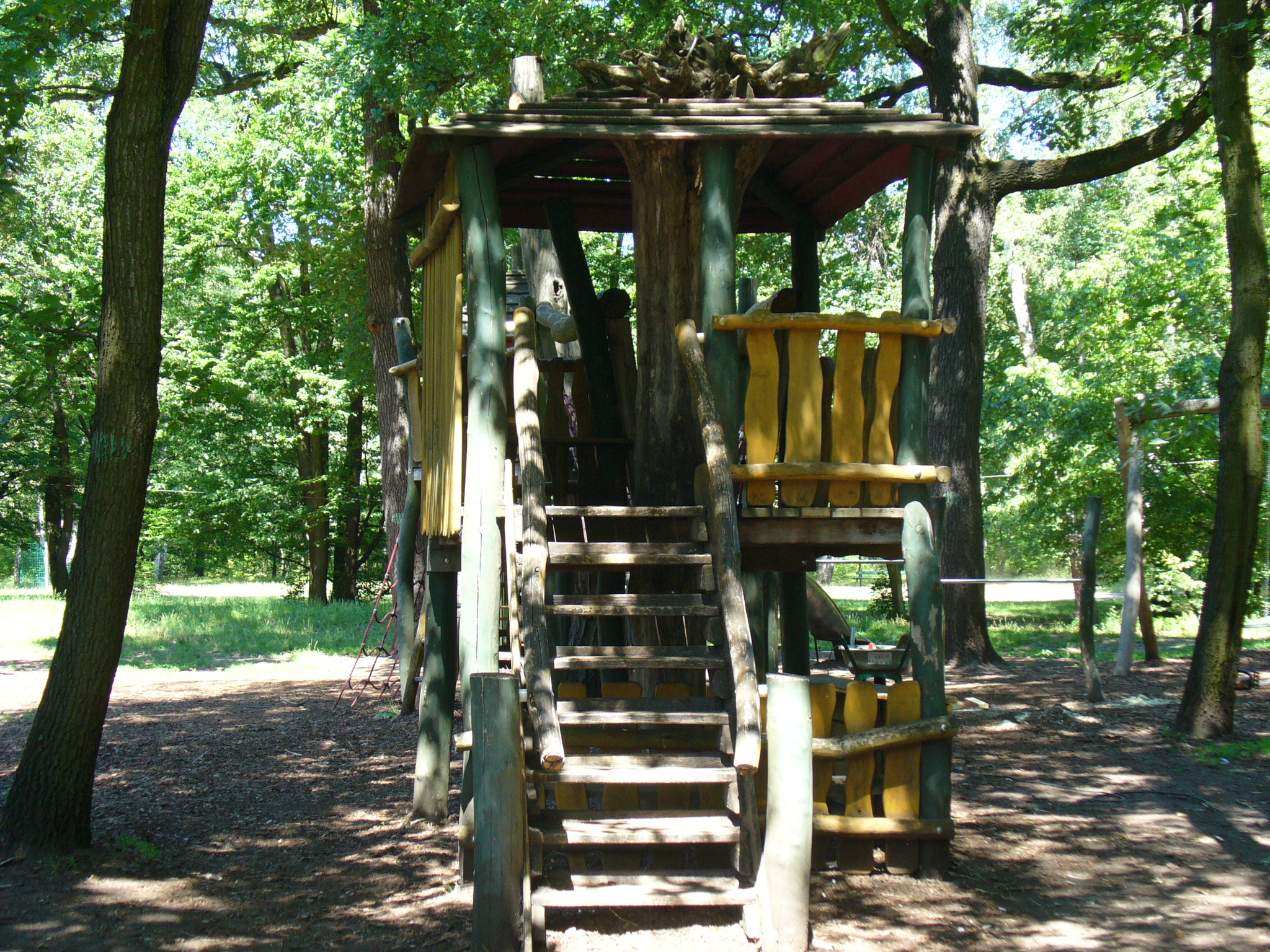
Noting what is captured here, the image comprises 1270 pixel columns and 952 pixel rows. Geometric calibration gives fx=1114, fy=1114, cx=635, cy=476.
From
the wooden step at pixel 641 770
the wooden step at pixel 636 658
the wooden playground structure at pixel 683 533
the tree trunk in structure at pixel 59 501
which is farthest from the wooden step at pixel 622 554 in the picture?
the tree trunk in structure at pixel 59 501

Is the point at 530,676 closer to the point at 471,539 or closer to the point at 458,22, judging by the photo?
the point at 471,539

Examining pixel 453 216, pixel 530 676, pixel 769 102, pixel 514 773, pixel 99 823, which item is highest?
pixel 769 102

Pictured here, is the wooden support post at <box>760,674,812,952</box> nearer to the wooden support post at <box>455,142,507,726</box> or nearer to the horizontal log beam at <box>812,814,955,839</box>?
the horizontal log beam at <box>812,814,955,839</box>

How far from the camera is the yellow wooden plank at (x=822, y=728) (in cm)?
589

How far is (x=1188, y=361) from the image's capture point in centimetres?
1591

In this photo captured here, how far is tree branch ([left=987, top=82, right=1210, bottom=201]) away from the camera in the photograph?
504 inches

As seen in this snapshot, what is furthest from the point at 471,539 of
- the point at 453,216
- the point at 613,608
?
the point at 453,216

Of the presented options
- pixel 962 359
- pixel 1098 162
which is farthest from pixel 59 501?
pixel 1098 162

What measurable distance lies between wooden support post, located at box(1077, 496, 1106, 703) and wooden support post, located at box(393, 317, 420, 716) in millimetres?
6094

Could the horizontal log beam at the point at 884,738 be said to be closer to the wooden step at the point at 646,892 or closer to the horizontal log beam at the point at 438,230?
the wooden step at the point at 646,892

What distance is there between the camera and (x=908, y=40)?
13766 mm

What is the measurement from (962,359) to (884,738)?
8713 millimetres

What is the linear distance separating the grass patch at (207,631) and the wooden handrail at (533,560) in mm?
10019

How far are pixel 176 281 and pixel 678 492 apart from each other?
21.5m
